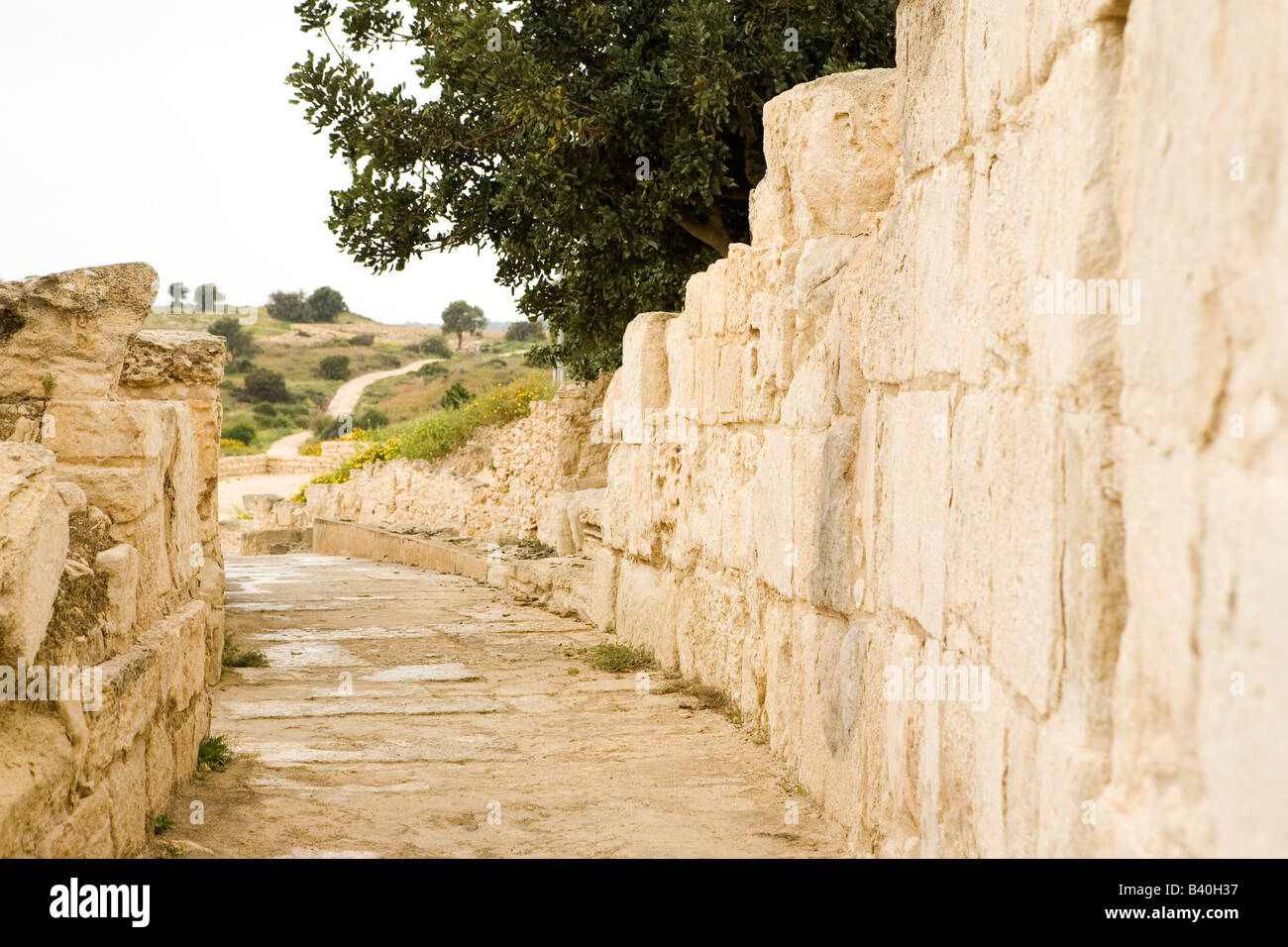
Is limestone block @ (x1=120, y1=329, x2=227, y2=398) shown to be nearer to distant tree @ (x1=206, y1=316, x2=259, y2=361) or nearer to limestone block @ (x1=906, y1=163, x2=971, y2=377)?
limestone block @ (x1=906, y1=163, x2=971, y2=377)

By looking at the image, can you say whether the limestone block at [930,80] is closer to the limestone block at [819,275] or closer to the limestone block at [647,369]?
the limestone block at [819,275]

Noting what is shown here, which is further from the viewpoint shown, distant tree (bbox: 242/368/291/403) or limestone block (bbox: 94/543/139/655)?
distant tree (bbox: 242/368/291/403)

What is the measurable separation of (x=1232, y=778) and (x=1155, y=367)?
625mm

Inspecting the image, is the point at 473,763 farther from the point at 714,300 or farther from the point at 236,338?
the point at 236,338

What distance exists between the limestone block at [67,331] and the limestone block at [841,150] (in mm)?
2564

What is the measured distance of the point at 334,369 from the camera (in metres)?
52.4

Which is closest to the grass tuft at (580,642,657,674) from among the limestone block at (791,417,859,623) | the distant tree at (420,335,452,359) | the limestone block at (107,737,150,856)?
the limestone block at (791,417,859,623)

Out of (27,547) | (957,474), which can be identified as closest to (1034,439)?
(957,474)

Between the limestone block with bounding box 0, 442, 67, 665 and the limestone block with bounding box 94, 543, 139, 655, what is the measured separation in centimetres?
50

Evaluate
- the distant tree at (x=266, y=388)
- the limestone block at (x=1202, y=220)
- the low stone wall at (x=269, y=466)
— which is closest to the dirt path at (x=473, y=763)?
the limestone block at (x=1202, y=220)

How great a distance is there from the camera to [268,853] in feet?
11.9

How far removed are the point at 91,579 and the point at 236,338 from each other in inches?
2135

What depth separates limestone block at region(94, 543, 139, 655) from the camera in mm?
3482

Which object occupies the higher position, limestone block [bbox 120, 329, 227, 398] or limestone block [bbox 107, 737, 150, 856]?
limestone block [bbox 120, 329, 227, 398]
